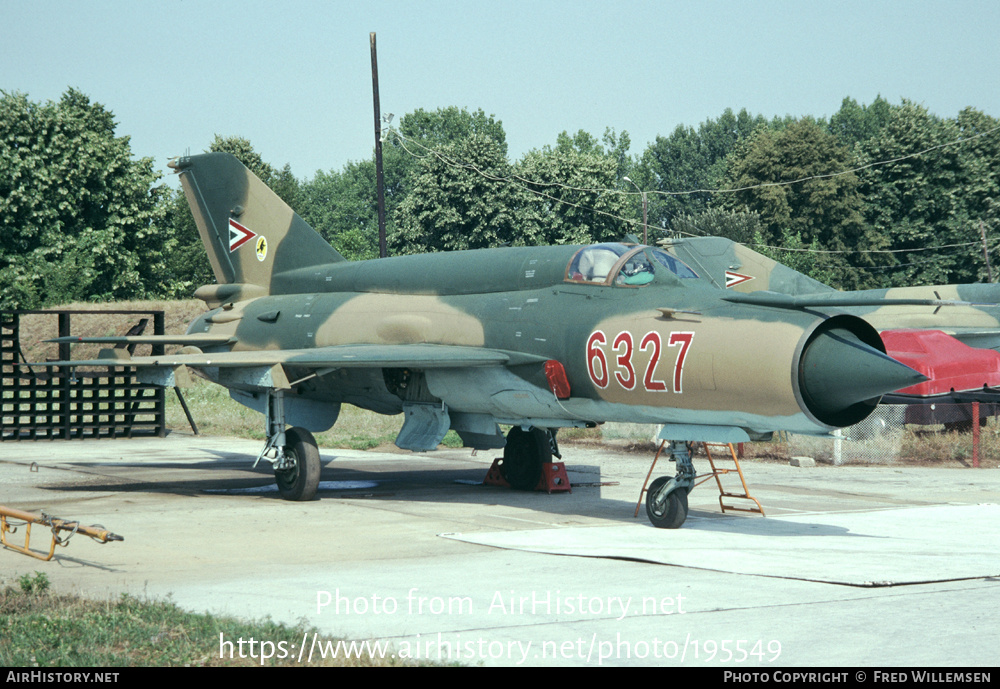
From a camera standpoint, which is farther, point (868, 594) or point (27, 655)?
point (868, 594)

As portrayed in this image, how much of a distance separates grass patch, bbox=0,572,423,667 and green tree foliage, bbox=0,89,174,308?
142 ft

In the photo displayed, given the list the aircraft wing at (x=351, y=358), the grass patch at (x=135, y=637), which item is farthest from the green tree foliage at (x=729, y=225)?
the grass patch at (x=135, y=637)

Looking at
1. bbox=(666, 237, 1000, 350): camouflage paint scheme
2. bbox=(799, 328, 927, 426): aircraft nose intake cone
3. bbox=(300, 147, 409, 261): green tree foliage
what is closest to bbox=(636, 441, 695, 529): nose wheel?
bbox=(799, 328, 927, 426): aircraft nose intake cone

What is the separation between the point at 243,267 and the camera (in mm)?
19219

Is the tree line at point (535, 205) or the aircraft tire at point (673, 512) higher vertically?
the tree line at point (535, 205)

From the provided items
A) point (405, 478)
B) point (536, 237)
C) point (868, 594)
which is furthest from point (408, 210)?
point (868, 594)

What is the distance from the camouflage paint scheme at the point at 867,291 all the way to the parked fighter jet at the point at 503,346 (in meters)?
11.6

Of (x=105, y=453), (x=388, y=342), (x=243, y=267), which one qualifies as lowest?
(x=105, y=453)

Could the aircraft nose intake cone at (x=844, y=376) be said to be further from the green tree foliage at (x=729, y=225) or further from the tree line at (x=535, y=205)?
the green tree foliage at (x=729, y=225)

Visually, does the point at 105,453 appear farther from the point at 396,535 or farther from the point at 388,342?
the point at 396,535

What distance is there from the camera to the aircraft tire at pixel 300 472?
15219 millimetres

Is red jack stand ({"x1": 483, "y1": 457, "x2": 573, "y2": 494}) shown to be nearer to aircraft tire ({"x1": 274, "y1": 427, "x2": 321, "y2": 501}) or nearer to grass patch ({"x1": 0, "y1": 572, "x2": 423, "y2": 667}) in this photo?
aircraft tire ({"x1": 274, "y1": 427, "x2": 321, "y2": 501})

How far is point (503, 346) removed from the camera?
14461mm
